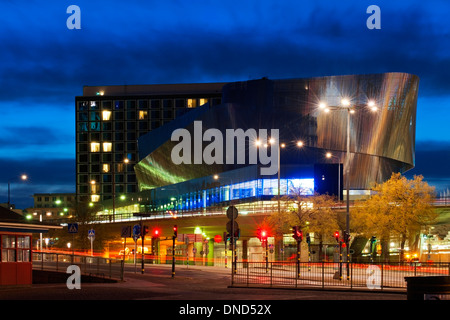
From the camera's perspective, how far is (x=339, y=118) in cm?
10800

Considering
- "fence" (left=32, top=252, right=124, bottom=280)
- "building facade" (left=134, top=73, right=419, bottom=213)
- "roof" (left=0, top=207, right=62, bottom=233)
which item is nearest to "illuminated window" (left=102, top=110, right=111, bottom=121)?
"building facade" (left=134, top=73, right=419, bottom=213)

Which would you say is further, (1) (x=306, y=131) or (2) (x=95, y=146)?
(2) (x=95, y=146)

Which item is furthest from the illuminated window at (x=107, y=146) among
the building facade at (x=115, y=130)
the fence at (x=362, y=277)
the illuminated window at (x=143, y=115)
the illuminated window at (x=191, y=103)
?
the fence at (x=362, y=277)

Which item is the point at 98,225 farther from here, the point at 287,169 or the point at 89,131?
the point at 89,131

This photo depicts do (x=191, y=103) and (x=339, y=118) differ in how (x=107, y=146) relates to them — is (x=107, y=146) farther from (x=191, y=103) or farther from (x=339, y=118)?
(x=339, y=118)

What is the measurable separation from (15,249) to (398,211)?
44.6 meters

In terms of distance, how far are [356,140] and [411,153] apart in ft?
40.8

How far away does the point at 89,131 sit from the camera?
194 meters

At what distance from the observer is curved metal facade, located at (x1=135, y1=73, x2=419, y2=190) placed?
106438 mm

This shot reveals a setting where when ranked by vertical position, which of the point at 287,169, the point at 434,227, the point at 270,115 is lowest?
the point at 434,227

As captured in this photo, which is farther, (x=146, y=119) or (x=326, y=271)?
(x=146, y=119)

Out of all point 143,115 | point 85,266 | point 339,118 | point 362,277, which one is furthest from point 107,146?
point 362,277

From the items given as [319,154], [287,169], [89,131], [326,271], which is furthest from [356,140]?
[89,131]

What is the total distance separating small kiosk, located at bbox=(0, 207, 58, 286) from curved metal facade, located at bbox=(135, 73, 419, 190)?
233 ft
